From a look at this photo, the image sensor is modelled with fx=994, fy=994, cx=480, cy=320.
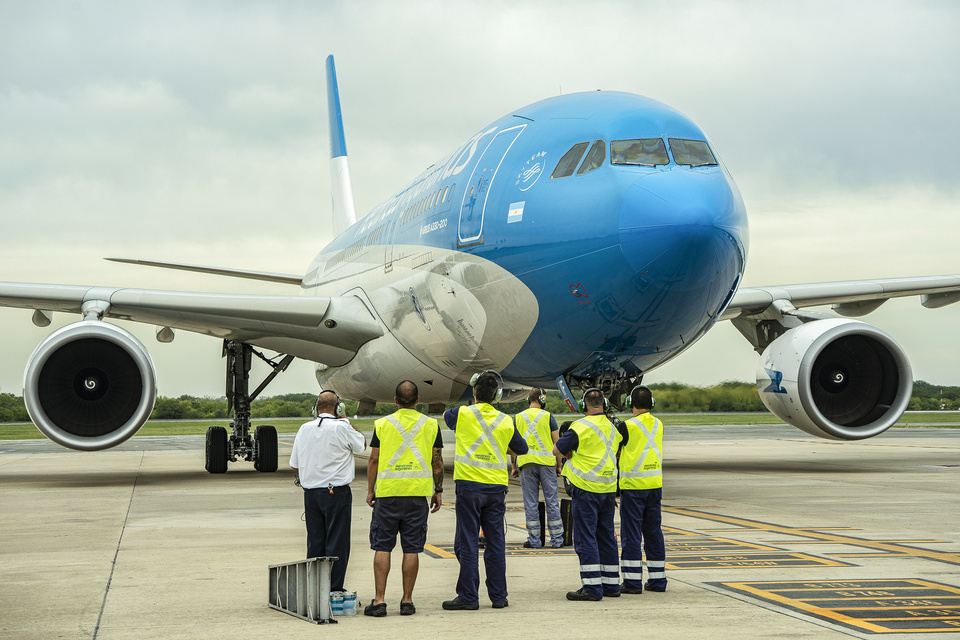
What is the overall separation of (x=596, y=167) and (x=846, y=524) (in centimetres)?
386

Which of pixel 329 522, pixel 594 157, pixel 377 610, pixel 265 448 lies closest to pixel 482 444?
pixel 329 522

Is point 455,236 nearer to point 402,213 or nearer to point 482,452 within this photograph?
point 402,213

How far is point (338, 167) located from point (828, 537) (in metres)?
21.6

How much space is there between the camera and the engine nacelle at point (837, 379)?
12938 millimetres

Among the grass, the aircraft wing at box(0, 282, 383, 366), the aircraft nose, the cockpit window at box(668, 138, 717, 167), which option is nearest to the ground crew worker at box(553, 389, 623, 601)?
the aircraft nose

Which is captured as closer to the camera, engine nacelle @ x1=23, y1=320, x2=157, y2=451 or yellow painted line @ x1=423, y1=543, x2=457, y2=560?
yellow painted line @ x1=423, y1=543, x2=457, y2=560

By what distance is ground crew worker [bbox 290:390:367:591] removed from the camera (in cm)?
559

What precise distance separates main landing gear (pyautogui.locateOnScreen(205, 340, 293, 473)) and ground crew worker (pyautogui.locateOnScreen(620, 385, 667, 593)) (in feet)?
35.3

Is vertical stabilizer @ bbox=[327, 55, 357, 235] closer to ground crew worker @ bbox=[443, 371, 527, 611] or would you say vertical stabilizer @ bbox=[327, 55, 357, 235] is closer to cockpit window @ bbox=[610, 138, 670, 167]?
cockpit window @ bbox=[610, 138, 670, 167]

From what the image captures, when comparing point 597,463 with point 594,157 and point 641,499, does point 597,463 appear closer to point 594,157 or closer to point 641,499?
point 641,499

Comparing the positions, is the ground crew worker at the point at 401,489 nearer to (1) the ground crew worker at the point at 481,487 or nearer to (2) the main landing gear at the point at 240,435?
(1) the ground crew worker at the point at 481,487

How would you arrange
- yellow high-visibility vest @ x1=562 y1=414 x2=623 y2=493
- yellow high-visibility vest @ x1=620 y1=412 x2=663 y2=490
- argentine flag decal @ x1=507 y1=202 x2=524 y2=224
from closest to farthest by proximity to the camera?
yellow high-visibility vest @ x1=562 y1=414 x2=623 y2=493, yellow high-visibility vest @ x1=620 y1=412 x2=663 y2=490, argentine flag decal @ x1=507 y1=202 x2=524 y2=224

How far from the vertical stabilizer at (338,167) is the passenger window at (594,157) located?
17079 millimetres

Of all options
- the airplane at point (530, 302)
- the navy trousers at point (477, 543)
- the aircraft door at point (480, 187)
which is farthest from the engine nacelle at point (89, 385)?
the navy trousers at point (477, 543)
